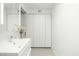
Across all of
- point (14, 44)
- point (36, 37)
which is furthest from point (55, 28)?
point (14, 44)

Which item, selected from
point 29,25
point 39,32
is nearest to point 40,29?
point 39,32

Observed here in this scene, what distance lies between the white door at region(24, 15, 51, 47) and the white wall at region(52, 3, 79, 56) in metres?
0.14

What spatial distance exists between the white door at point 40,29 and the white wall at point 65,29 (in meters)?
0.14

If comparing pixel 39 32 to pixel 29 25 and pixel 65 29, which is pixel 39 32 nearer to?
pixel 29 25

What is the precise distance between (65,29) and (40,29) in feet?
1.62

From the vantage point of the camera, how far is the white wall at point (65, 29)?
1488 millimetres

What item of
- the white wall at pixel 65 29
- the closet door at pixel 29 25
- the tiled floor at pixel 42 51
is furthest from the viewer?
the tiled floor at pixel 42 51

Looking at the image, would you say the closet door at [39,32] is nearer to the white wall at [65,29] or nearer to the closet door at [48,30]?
the closet door at [48,30]

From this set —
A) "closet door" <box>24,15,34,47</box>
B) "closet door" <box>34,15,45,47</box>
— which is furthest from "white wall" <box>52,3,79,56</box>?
"closet door" <box>24,15,34,47</box>

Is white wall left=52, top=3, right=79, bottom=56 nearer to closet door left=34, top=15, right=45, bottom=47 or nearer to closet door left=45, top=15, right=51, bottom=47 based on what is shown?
closet door left=45, top=15, right=51, bottom=47

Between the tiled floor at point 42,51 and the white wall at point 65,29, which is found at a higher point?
the white wall at point 65,29

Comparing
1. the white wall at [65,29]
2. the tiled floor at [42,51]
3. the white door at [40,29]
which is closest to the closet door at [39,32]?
the white door at [40,29]

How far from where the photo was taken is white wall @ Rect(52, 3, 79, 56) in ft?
4.88

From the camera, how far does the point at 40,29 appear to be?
183cm
